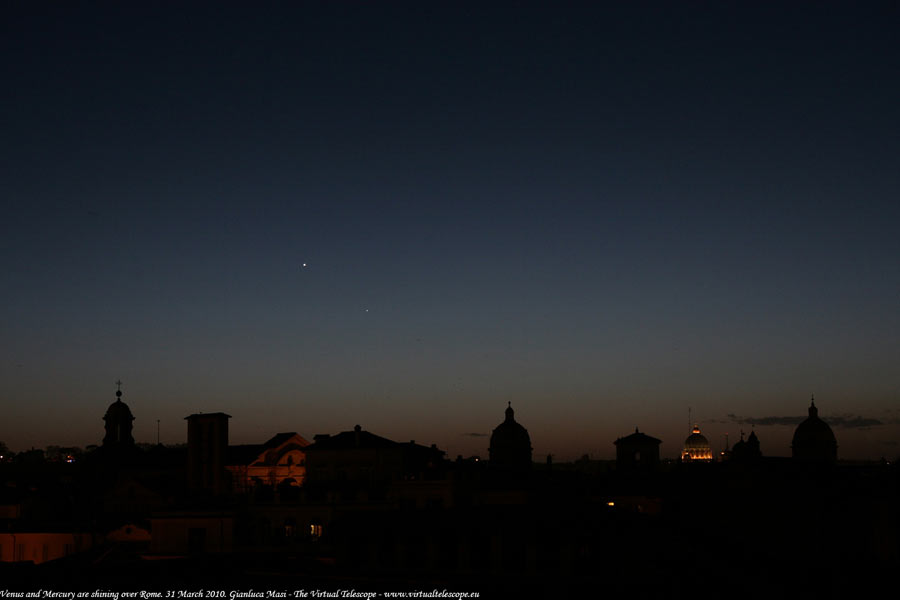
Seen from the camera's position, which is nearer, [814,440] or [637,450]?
[637,450]

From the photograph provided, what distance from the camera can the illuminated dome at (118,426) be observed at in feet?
379

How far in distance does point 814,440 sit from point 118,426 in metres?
92.8

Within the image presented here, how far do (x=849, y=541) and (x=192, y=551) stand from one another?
3790 cm

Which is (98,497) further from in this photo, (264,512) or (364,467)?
(264,512)

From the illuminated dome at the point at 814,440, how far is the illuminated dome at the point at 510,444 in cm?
4958

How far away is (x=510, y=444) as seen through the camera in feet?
371

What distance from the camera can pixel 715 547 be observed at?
185ft

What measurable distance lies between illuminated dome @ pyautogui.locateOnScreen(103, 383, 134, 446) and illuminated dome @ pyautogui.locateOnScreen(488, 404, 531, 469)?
4061 cm

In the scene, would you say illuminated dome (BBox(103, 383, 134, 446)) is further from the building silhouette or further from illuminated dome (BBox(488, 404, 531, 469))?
the building silhouette

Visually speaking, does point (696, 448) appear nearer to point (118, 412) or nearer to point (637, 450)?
point (637, 450)

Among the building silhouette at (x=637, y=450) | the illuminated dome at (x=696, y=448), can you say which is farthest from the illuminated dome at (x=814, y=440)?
the illuminated dome at (x=696, y=448)

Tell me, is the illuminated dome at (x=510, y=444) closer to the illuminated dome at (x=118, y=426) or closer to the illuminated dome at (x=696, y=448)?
the illuminated dome at (x=118, y=426)

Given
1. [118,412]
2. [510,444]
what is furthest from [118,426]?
[510,444]

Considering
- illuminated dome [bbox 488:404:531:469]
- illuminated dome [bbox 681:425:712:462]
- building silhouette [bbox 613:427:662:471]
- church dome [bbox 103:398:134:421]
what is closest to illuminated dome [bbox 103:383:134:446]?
church dome [bbox 103:398:134:421]
